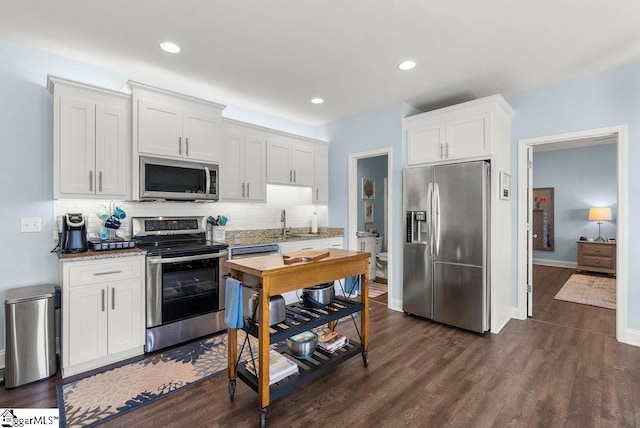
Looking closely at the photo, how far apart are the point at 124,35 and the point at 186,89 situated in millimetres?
1153

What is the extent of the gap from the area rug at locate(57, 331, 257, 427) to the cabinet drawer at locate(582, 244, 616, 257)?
683 centimetres

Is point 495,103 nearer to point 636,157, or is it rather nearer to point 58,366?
point 636,157

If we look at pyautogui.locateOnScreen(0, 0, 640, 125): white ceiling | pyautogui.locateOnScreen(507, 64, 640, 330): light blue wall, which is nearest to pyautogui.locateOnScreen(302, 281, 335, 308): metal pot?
pyautogui.locateOnScreen(0, 0, 640, 125): white ceiling

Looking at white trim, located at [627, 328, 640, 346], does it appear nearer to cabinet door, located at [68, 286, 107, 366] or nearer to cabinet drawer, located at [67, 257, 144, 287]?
cabinet drawer, located at [67, 257, 144, 287]

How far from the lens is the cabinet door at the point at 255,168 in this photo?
13.2 feet

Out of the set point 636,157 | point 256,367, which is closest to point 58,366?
point 256,367

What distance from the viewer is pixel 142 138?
3068 mm

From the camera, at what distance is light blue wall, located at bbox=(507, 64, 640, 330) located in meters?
3.07

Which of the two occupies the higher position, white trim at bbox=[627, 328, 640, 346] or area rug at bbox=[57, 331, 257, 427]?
white trim at bbox=[627, 328, 640, 346]

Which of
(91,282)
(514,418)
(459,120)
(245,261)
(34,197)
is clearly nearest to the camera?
(514,418)

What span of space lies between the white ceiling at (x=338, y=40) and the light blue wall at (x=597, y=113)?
0.16 m

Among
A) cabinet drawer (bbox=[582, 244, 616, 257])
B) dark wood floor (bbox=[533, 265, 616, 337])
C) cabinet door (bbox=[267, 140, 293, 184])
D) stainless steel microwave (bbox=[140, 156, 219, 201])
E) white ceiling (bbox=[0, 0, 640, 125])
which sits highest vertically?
white ceiling (bbox=[0, 0, 640, 125])

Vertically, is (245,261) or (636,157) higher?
(636,157)

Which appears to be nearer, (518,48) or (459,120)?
(518,48)
